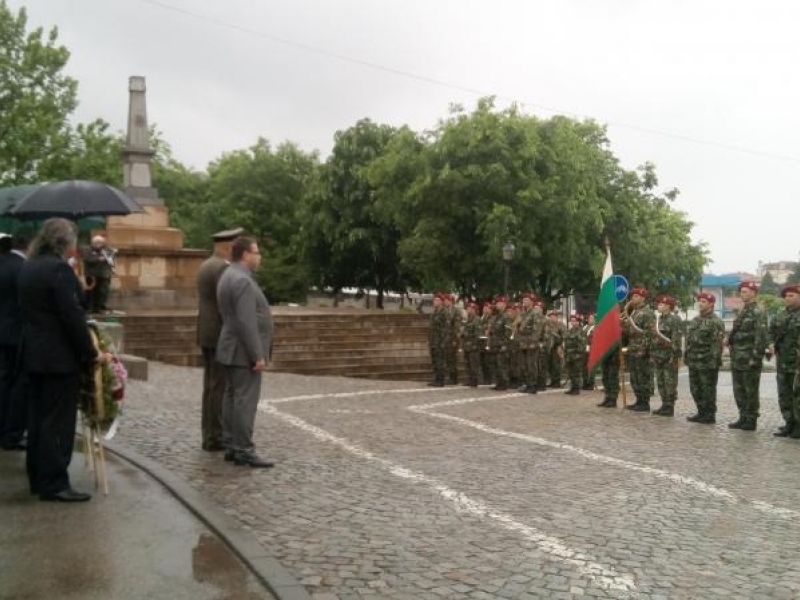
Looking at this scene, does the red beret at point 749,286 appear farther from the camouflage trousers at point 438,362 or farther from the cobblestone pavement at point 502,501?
the camouflage trousers at point 438,362

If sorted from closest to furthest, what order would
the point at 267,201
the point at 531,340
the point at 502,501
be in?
1. the point at 502,501
2. the point at 531,340
3. the point at 267,201

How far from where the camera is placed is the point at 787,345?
12.0 meters

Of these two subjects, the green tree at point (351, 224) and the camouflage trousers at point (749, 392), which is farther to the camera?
the green tree at point (351, 224)

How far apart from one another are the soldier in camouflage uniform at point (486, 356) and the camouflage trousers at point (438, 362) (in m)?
0.90

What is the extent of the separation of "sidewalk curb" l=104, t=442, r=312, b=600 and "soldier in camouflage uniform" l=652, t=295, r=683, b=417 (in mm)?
8682

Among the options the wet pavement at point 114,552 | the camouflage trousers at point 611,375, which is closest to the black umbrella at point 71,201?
the wet pavement at point 114,552

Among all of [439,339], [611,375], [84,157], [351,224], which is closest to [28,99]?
[84,157]

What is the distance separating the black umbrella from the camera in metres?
12.7

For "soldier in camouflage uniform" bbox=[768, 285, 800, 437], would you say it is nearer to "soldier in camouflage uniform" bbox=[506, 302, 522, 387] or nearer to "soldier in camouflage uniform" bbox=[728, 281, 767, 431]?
"soldier in camouflage uniform" bbox=[728, 281, 767, 431]

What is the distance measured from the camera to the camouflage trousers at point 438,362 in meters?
19.6

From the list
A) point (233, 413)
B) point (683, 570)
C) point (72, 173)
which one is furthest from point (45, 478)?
point (72, 173)

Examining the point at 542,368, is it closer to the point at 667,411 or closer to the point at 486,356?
the point at 486,356

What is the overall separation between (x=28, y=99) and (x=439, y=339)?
27.2 m

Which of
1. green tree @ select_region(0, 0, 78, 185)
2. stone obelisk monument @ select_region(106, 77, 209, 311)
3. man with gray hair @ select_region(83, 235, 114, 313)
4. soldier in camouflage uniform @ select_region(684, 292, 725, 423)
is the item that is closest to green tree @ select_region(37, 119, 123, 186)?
green tree @ select_region(0, 0, 78, 185)
